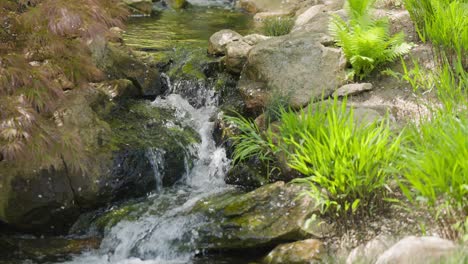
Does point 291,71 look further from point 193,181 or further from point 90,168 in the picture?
point 90,168

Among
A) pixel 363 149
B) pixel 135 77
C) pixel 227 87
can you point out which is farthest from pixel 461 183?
pixel 135 77

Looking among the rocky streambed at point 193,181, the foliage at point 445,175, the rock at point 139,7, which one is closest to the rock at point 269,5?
the rock at point 139,7

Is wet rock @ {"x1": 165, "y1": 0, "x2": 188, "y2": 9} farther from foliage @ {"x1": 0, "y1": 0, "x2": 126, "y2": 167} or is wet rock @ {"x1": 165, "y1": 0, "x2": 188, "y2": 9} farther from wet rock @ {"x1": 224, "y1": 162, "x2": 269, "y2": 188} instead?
foliage @ {"x1": 0, "y1": 0, "x2": 126, "y2": 167}

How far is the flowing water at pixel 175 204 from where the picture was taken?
4828mm

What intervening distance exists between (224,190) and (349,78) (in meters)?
1.86

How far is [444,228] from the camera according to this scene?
3.75 meters

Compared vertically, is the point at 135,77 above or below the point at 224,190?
above

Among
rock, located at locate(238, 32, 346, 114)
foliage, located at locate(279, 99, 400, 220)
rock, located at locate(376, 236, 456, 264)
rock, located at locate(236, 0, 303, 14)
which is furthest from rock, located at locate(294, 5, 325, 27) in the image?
rock, located at locate(376, 236, 456, 264)

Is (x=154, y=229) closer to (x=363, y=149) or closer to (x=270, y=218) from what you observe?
(x=270, y=218)

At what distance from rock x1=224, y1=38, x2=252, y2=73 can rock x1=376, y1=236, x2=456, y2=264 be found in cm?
397

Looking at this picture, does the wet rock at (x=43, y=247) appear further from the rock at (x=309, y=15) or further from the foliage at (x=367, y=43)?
the rock at (x=309, y=15)

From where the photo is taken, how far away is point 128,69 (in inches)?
280

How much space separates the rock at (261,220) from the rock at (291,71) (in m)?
1.41

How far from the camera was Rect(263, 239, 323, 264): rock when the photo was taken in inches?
165
